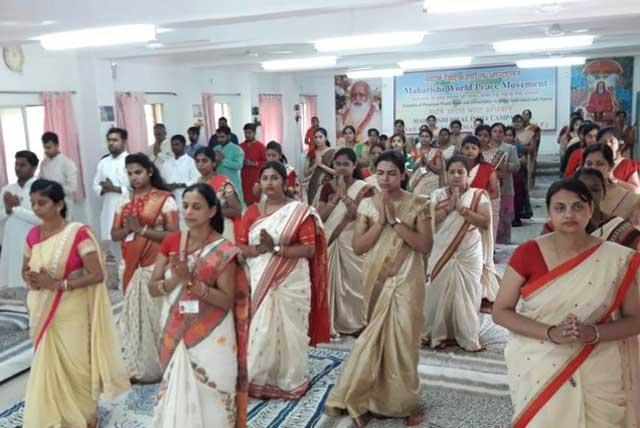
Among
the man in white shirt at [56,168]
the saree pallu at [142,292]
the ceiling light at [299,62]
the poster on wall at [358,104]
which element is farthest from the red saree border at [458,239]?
the poster on wall at [358,104]

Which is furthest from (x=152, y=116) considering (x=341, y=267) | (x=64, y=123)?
(x=341, y=267)

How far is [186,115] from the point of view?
11586 millimetres

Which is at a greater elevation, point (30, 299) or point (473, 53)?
point (473, 53)

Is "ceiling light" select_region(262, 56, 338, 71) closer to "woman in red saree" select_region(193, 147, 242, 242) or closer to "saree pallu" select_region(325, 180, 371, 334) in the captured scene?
"woman in red saree" select_region(193, 147, 242, 242)

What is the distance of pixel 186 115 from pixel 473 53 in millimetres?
5008

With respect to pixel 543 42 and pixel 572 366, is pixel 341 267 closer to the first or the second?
pixel 572 366

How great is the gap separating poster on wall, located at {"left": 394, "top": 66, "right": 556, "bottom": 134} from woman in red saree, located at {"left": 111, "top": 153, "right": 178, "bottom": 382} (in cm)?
1237

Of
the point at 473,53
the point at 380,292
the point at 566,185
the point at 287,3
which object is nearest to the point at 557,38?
the point at 473,53

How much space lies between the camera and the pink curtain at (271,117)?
14.5m

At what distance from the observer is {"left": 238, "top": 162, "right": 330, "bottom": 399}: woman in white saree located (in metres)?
3.96

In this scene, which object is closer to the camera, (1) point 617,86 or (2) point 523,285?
(2) point 523,285

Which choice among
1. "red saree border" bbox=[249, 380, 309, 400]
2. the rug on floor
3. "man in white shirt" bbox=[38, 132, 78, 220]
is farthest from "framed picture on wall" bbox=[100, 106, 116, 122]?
"red saree border" bbox=[249, 380, 309, 400]

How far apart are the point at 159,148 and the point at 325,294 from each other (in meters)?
5.57

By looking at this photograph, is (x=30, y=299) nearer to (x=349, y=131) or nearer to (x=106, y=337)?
(x=106, y=337)
